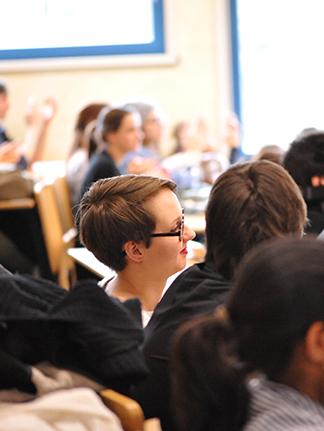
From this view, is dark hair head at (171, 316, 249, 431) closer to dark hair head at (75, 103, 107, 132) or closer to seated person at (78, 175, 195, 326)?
seated person at (78, 175, 195, 326)

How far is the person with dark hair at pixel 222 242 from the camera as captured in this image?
1.84m

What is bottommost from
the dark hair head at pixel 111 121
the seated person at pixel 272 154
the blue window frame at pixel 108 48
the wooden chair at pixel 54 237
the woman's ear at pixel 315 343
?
the wooden chair at pixel 54 237

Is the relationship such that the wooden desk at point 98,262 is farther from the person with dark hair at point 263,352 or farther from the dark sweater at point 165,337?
the person with dark hair at point 263,352

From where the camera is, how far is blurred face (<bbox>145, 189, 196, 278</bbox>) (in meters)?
2.22

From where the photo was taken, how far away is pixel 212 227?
6.41 ft

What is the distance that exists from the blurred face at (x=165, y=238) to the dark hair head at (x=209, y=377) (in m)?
0.93

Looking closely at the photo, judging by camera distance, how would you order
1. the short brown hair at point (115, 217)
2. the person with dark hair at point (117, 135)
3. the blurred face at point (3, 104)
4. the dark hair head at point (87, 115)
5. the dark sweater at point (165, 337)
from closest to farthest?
1. the dark sweater at point (165, 337)
2. the short brown hair at point (115, 217)
3. the person with dark hair at point (117, 135)
4. the dark hair head at point (87, 115)
5. the blurred face at point (3, 104)

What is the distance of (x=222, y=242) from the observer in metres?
1.94

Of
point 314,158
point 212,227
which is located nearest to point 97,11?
point 314,158

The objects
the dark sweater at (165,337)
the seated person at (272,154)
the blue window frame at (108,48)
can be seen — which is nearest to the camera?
the dark sweater at (165,337)

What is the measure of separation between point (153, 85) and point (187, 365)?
18.1ft

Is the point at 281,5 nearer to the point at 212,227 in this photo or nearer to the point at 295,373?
the point at 212,227

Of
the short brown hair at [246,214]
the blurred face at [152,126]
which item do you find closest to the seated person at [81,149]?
the blurred face at [152,126]

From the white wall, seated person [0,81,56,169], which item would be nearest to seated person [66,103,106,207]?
seated person [0,81,56,169]
